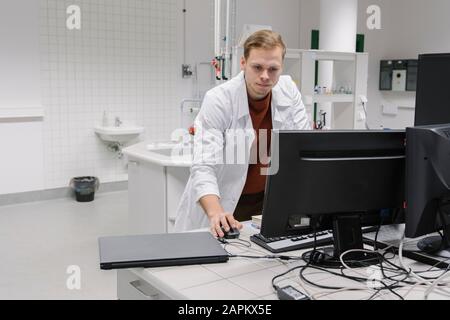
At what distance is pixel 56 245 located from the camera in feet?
12.0

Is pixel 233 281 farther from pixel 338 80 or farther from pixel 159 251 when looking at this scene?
pixel 338 80

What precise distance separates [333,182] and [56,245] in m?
2.89

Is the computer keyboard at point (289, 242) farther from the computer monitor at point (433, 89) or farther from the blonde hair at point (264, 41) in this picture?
the blonde hair at point (264, 41)

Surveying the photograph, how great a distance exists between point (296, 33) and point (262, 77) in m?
5.21

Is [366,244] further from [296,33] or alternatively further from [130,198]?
[296,33]

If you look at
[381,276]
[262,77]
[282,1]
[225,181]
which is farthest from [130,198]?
[282,1]

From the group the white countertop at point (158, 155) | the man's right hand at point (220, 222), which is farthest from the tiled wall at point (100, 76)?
the man's right hand at point (220, 222)

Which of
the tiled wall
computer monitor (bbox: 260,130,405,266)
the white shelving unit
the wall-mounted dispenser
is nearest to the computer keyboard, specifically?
computer monitor (bbox: 260,130,405,266)

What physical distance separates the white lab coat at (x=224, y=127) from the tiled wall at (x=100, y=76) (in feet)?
10.7

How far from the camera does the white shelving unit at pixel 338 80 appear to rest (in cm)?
405

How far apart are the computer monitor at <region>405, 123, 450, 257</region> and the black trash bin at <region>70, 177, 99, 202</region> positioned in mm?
4002

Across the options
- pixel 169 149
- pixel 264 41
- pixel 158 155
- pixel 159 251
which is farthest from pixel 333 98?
pixel 159 251

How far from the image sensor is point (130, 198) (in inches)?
130

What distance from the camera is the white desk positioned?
118 centimetres
